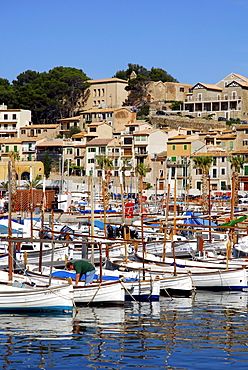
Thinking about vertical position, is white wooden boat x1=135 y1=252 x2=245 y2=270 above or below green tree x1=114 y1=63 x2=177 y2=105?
below

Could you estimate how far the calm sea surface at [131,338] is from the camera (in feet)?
62.4

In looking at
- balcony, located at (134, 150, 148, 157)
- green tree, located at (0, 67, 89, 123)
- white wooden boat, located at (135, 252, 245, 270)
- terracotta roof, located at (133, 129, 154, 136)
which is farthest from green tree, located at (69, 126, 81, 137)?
white wooden boat, located at (135, 252, 245, 270)

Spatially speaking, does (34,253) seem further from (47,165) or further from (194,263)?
(47,165)

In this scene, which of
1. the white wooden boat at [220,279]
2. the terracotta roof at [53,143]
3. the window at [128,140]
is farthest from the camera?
the terracotta roof at [53,143]

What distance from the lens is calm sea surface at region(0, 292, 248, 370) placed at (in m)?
19.0

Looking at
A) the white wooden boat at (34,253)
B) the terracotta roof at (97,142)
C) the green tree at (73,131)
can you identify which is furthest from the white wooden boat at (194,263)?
the green tree at (73,131)

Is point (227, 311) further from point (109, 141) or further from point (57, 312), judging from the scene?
point (109, 141)

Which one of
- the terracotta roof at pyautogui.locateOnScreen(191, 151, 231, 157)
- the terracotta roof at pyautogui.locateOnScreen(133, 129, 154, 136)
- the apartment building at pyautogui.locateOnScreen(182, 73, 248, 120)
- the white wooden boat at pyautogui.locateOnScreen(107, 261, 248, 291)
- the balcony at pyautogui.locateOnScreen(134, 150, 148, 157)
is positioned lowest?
the white wooden boat at pyautogui.locateOnScreen(107, 261, 248, 291)

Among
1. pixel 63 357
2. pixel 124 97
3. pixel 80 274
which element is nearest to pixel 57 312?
pixel 80 274

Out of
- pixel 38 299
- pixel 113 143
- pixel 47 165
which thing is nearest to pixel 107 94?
pixel 113 143

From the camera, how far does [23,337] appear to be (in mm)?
21938

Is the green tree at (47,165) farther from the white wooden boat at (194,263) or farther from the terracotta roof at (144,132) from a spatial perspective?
the white wooden boat at (194,263)

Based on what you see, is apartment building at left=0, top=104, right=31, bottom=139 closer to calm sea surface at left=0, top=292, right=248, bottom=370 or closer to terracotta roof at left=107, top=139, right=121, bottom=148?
terracotta roof at left=107, top=139, right=121, bottom=148

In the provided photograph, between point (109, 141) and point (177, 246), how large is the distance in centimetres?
7132
